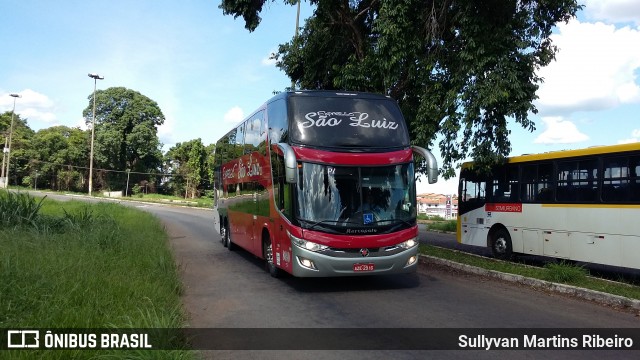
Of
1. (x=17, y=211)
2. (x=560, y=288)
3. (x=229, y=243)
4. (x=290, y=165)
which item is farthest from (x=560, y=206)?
(x=17, y=211)

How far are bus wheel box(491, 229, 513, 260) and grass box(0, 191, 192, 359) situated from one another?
8.84 m

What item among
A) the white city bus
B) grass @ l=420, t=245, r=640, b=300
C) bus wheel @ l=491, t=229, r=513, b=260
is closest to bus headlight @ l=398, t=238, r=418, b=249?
grass @ l=420, t=245, r=640, b=300

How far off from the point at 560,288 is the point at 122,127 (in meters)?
67.7

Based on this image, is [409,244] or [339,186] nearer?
[339,186]

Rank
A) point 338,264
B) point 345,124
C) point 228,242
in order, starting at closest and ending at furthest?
point 338,264, point 345,124, point 228,242

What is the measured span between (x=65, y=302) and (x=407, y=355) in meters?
3.93

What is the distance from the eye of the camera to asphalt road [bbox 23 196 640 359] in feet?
18.2

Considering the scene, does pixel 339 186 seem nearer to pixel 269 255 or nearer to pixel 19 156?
pixel 269 255

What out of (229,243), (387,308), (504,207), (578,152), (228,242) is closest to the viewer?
(387,308)

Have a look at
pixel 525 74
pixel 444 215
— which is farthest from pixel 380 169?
pixel 444 215

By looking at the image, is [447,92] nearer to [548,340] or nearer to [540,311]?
[540,311]

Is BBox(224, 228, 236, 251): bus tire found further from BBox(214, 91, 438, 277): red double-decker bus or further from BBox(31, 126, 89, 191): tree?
BBox(31, 126, 89, 191): tree

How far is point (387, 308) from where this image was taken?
7629 mm

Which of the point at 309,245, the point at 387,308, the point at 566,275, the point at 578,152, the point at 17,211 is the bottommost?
the point at 387,308
